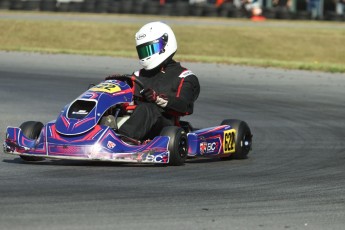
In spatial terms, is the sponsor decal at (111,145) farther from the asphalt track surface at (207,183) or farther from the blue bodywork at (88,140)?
the asphalt track surface at (207,183)

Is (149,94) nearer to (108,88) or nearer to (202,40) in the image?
(108,88)

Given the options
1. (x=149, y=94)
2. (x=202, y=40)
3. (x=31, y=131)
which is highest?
(x=149, y=94)

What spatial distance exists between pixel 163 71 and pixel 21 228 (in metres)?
3.91

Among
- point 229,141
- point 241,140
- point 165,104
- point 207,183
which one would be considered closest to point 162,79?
point 165,104

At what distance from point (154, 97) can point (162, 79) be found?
517 mm

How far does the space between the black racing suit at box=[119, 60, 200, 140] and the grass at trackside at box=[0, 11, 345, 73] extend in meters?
15.1

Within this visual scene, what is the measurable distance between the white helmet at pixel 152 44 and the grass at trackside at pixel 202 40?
15.1 metres

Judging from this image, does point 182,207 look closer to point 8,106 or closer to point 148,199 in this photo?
point 148,199

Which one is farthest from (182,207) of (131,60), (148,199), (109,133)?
(131,60)

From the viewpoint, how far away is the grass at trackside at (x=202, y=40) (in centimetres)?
2539

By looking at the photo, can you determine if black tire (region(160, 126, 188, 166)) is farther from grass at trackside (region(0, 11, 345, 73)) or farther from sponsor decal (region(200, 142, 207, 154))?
grass at trackside (region(0, 11, 345, 73))

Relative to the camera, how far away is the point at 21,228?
5445 mm

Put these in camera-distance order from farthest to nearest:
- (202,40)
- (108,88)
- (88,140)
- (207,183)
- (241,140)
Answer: (202,40) < (241,140) < (108,88) < (88,140) < (207,183)

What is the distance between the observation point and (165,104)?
8.73 meters
